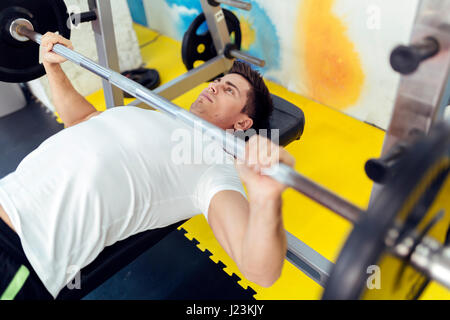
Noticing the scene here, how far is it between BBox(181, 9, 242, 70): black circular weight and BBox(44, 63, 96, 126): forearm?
2.86ft

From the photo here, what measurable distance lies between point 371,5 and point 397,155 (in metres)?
1.23

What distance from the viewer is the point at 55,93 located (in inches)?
53.8

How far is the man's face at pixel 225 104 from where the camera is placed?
130 cm

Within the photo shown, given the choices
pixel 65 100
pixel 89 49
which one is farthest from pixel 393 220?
pixel 89 49

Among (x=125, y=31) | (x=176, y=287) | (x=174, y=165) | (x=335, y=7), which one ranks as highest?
(x=335, y=7)

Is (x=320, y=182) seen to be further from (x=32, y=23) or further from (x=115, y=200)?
(x=32, y=23)

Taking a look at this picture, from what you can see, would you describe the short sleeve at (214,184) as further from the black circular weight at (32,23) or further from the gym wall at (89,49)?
the gym wall at (89,49)

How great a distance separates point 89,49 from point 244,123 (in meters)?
1.47

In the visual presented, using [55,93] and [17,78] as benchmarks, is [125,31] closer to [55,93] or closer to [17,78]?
[17,78]

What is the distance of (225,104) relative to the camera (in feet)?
4.27

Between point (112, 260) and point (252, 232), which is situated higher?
point (252, 232)

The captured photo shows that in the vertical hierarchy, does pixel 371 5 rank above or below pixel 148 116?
above

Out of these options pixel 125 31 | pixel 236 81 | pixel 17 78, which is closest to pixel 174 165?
pixel 236 81

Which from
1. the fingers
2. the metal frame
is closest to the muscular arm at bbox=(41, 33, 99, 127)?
the metal frame
